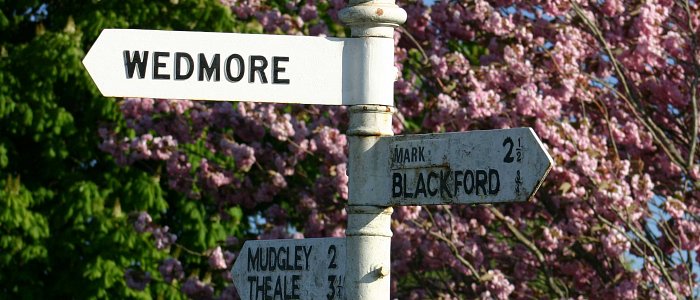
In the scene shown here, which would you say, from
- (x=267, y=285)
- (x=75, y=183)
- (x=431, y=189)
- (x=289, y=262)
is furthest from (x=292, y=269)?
(x=75, y=183)

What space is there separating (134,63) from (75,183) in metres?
13.0

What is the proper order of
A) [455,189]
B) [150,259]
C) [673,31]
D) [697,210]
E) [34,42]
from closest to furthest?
[455,189], [697,210], [673,31], [150,259], [34,42]

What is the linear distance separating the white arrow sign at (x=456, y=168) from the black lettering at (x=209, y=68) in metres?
0.55

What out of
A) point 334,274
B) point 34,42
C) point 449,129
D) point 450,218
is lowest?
point 334,274

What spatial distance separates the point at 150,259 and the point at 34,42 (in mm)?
3117

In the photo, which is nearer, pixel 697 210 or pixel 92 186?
pixel 697 210

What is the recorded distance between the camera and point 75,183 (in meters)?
17.4

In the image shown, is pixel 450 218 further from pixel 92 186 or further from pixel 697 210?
pixel 92 186

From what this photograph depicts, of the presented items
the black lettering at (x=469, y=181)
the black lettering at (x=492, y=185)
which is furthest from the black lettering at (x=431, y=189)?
the black lettering at (x=492, y=185)

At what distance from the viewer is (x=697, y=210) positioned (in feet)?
41.0

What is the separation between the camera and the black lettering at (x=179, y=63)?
4625 mm

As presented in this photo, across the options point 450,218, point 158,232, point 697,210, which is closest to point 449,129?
point 450,218

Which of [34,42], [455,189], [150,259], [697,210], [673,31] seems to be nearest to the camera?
[455,189]

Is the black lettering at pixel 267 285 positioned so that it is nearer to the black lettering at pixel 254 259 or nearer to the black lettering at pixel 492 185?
the black lettering at pixel 254 259
